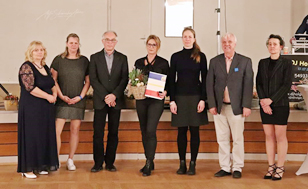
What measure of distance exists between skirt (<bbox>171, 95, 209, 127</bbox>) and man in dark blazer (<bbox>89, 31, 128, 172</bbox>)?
668 mm

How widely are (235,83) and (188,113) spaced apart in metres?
0.59

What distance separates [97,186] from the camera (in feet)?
15.4

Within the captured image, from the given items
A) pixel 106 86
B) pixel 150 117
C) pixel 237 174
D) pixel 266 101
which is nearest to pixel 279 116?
pixel 266 101

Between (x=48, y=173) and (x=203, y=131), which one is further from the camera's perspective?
(x=203, y=131)

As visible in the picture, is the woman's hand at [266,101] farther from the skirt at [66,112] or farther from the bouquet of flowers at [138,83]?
the skirt at [66,112]

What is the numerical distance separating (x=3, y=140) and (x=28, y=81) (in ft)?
3.93

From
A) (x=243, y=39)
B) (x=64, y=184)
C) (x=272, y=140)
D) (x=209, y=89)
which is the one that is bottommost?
(x=64, y=184)

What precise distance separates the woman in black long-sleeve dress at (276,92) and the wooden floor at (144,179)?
0.28 meters

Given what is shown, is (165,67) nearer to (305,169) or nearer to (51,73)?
(51,73)

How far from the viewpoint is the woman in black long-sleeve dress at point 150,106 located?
5.17m

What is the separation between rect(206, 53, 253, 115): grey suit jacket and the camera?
501 centimetres

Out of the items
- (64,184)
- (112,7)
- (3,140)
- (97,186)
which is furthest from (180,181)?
(112,7)

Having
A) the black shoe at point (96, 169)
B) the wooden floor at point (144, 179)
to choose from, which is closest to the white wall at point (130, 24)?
the wooden floor at point (144, 179)

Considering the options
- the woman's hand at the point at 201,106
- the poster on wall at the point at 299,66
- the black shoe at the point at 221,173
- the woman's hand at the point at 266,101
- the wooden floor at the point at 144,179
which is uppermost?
the poster on wall at the point at 299,66
